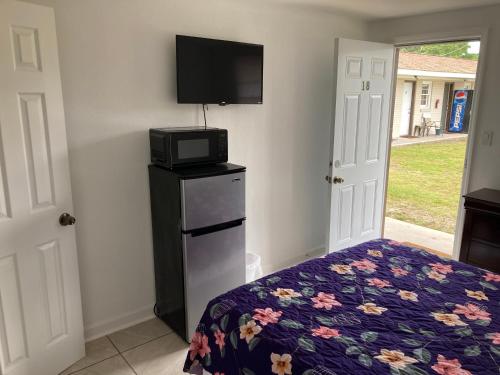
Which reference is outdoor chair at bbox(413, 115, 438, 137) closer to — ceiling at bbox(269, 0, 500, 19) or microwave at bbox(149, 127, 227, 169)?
ceiling at bbox(269, 0, 500, 19)

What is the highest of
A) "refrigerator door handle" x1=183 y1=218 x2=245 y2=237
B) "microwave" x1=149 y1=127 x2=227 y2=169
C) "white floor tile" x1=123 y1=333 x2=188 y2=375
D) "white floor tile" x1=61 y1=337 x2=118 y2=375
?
"microwave" x1=149 y1=127 x2=227 y2=169

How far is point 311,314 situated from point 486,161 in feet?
8.01

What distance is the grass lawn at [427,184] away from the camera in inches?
232

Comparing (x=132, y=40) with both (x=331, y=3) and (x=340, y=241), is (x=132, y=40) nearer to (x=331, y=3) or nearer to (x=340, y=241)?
(x=331, y=3)

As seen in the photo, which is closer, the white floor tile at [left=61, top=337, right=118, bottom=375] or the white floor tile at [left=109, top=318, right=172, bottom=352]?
the white floor tile at [left=61, top=337, right=118, bottom=375]

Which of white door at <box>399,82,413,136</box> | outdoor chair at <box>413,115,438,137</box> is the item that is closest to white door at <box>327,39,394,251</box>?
white door at <box>399,82,413,136</box>

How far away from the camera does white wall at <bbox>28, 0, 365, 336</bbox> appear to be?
7.80 ft

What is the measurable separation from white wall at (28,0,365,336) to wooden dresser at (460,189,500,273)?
1.48m

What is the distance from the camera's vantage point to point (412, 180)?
321 inches

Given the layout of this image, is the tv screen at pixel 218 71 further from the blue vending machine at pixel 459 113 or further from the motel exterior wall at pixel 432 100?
the blue vending machine at pixel 459 113

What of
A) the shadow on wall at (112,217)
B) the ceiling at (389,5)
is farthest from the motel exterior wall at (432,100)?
the shadow on wall at (112,217)

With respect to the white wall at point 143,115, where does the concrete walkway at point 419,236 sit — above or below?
below

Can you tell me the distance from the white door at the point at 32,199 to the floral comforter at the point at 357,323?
945mm

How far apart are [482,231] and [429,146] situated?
9.00 meters
